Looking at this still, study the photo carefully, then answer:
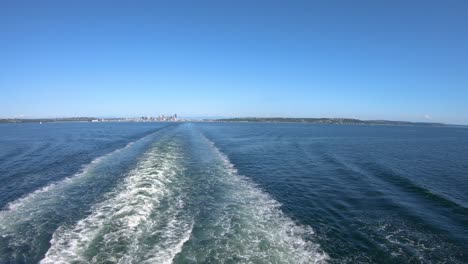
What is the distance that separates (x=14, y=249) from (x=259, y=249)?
11.0 metres

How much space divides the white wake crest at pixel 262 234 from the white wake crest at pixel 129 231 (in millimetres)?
2463

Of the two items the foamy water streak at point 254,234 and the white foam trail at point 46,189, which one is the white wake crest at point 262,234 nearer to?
the foamy water streak at point 254,234

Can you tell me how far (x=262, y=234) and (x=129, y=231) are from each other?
22.4ft

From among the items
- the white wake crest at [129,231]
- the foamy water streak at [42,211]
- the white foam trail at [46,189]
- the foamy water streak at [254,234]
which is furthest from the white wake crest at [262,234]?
the white foam trail at [46,189]

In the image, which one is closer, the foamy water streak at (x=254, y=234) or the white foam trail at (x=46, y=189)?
the foamy water streak at (x=254, y=234)

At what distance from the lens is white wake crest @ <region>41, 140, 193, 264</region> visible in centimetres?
1183

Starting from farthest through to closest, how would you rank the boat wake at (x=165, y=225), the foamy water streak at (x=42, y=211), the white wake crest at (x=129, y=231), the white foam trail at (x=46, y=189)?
the white foam trail at (x=46, y=189), the foamy water streak at (x=42, y=211), the boat wake at (x=165, y=225), the white wake crest at (x=129, y=231)

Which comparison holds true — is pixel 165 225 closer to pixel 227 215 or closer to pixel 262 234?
pixel 227 215

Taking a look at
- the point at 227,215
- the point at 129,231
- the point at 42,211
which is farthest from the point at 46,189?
the point at 227,215

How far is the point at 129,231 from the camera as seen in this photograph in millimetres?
14008

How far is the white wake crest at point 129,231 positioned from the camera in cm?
1183

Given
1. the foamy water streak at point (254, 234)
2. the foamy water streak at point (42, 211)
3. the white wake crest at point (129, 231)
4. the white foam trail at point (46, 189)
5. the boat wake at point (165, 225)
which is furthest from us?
the white foam trail at point (46, 189)

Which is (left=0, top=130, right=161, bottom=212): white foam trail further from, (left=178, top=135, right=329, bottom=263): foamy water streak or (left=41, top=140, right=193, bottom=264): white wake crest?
(left=178, top=135, right=329, bottom=263): foamy water streak

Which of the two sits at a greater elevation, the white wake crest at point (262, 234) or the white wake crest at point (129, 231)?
the white wake crest at point (129, 231)
